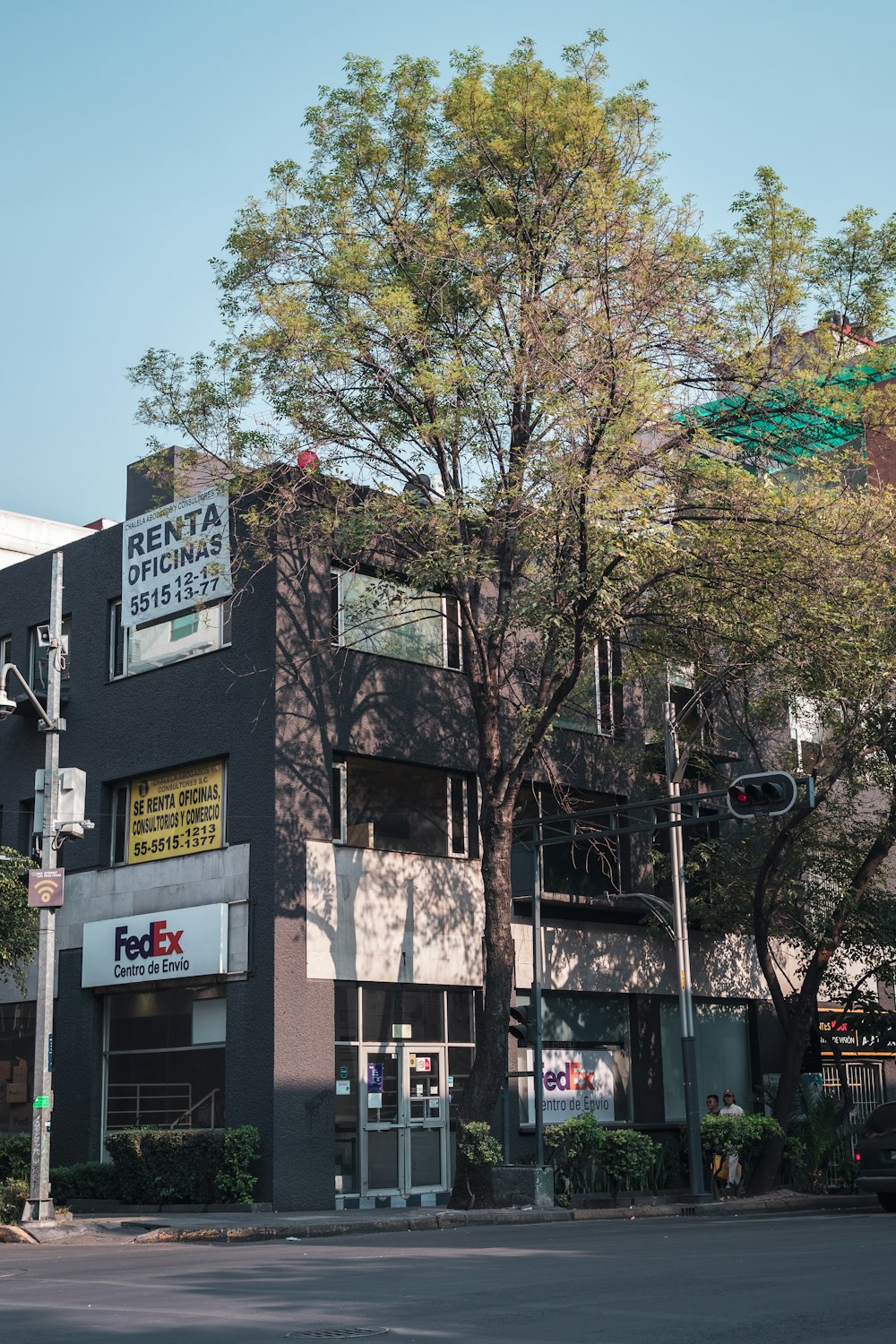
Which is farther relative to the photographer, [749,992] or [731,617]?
[749,992]

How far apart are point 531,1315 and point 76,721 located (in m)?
20.5

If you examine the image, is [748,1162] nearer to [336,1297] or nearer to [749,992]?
[749,992]

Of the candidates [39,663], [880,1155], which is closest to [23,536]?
[39,663]

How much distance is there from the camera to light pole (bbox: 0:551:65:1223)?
20109 millimetres

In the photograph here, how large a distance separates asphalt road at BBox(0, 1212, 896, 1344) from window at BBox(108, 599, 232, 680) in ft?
36.6

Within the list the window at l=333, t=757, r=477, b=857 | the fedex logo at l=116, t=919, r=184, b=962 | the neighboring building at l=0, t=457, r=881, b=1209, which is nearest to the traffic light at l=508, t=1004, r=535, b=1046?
the neighboring building at l=0, t=457, r=881, b=1209

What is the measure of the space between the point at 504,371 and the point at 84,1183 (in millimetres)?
14560

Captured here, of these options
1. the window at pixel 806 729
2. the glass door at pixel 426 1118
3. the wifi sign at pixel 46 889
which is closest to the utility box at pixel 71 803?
the wifi sign at pixel 46 889

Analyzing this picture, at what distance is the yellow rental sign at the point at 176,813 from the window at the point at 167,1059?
2475mm

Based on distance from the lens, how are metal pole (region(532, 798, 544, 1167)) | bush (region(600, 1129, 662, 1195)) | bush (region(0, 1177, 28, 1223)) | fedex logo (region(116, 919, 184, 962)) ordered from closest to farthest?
bush (region(0, 1177, 28, 1223)) < metal pole (region(532, 798, 544, 1167)) < bush (region(600, 1129, 662, 1195)) < fedex logo (region(116, 919, 184, 962))

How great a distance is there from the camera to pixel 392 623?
26.7 metres

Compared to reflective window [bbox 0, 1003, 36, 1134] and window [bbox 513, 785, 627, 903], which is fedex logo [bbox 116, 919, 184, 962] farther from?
window [bbox 513, 785, 627, 903]

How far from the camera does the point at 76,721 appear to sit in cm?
2862

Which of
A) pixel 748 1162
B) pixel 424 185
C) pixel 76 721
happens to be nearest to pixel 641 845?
pixel 748 1162
